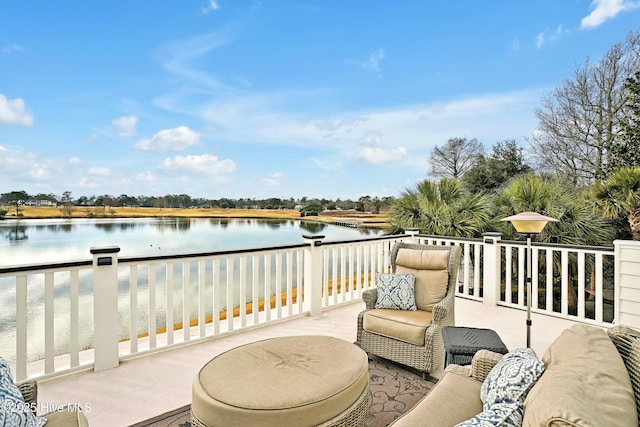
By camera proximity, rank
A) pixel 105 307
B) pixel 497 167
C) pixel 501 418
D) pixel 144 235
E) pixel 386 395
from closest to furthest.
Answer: pixel 501 418 < pixel 386 395 < pixel 105 307 < pixel 144 235 < pixel 497 167

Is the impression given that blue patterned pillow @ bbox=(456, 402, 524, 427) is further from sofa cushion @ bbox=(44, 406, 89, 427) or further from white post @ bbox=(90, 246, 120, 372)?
white post @ bbox=(90, 246, 120, 372)

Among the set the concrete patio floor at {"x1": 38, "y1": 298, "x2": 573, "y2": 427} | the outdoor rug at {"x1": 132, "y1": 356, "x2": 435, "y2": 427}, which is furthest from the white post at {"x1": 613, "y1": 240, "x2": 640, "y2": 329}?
the outdoor rug at {"x1": 132, "y1": 356, "x2": 435, "y2": 427}

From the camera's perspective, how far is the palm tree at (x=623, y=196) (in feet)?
18.0

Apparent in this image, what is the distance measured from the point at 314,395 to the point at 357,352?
57 centimetres

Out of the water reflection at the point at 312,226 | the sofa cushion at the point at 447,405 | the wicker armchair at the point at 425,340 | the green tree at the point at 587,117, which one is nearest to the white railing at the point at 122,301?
the water reflection at the point at 312,226

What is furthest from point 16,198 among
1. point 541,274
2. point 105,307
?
point 541,274

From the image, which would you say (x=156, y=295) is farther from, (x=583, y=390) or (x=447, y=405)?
(x=583, y=390)

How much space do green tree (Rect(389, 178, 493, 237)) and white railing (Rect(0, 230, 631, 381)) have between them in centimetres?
126

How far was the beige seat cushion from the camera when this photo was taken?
2.80 metres

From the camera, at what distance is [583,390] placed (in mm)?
880

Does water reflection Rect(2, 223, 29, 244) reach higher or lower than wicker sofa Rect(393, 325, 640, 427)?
higher

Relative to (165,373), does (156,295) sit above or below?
above

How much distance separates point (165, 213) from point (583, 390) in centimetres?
532

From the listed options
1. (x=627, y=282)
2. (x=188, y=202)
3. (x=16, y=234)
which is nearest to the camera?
(x=627, y=282)
